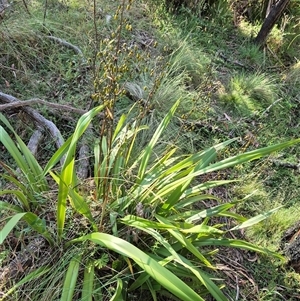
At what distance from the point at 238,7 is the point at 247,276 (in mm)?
4283

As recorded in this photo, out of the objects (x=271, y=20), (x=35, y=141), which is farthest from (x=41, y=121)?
(x=271, y=20)

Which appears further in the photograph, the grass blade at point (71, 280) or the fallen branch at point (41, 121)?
the fallen branch at point (41, 121)

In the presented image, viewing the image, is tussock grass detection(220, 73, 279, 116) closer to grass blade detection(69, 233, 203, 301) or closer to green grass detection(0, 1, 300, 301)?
green grass detection(0, 1, 300, 301)

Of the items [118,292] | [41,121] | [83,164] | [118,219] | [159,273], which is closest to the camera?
[159,273]

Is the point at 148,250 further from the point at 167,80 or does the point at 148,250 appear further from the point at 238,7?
the point at 238,7

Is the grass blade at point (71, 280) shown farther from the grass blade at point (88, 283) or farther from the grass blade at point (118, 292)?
the grass blade at point (118, 292)

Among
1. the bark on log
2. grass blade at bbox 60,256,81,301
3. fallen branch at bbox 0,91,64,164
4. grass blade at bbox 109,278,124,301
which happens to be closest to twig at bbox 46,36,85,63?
fallen branch at bbox 0,91,64,164

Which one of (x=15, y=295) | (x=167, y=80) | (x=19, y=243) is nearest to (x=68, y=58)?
(x=167, y=80)

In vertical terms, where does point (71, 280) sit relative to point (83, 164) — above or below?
above

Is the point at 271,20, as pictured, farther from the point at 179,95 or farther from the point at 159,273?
the point at 159,273

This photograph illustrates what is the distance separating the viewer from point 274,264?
2303 mm

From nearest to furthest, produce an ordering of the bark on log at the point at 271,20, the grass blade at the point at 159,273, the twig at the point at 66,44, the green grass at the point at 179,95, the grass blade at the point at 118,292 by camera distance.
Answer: the grass blade at the point at 159,273 < the grass blade at the point at 118,292 < the green grass at the point at 179,95 < the twig at the point at 66,44 < the bark on log at the point at 271,20

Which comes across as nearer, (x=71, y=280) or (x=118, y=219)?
(x=71, y=280)

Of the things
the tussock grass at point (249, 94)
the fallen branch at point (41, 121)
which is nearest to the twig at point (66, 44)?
the fallen branch at point (41, 121)
